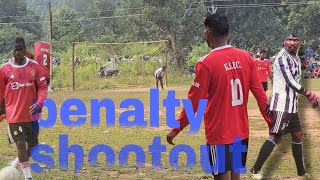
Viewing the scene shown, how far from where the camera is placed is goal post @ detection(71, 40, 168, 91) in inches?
1189

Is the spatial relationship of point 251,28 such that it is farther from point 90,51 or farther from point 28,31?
point 28,31

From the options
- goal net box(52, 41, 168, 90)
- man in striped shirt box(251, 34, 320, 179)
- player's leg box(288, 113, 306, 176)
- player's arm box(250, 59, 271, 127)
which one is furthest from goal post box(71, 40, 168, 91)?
player's arm box(250, 59, 271, 127)

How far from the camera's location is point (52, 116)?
1040cm

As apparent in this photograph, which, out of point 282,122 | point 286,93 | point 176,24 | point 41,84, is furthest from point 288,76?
point 176,24

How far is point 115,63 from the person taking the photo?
30938 mm

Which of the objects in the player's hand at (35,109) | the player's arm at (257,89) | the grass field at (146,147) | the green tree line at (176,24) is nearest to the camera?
the player's arm at (257,89)

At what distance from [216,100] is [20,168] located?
346 cm

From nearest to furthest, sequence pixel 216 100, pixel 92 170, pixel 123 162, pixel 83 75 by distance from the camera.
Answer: pixel 216 100
pixel 92 170
pixel 123 162
pixel 83 75

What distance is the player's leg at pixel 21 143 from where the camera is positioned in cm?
643

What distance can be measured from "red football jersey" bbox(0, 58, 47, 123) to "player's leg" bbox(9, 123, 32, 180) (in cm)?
8

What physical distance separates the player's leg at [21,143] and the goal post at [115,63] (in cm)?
2337

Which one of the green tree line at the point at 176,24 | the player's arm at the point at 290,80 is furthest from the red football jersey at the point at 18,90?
the green tree line at the point at 176,24

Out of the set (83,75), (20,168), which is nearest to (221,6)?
(83,75)

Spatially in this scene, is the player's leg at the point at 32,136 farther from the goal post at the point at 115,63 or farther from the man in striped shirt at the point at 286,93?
the goal post at the point at 115,63
